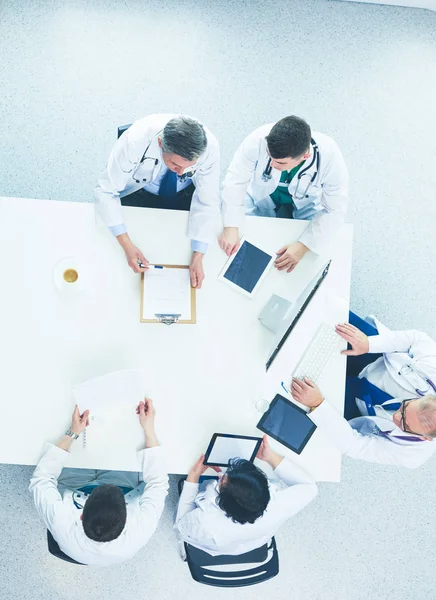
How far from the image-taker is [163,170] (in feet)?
6.20

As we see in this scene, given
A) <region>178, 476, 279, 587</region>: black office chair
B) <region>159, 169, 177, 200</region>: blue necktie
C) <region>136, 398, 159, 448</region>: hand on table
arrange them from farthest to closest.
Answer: <region>159, 169, 177, 200</region>: blue necktie
<region>178, 476, 279, 587</region>: black office chair
<region>136, 398, 159, 448</region>: hand on table

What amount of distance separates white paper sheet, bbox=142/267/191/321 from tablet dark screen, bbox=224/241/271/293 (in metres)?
0.16

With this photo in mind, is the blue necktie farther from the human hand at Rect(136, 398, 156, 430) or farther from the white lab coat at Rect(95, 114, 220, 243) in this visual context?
the human hand at Rect(136, 398, 156, 430)

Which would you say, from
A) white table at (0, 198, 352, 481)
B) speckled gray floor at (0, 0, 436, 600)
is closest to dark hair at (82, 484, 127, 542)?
white table at (0, 198, 352, 481)

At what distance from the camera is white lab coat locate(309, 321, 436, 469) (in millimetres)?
1840

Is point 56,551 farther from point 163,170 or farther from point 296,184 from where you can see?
point 296,184

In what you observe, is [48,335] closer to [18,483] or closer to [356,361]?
[18,483]

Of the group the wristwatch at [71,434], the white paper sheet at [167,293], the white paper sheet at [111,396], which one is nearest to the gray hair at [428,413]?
the white paper sheet at [167,293]

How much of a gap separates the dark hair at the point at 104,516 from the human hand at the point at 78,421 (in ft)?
0.72

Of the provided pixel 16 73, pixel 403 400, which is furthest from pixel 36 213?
pixel 403 400

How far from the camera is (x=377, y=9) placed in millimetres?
2650

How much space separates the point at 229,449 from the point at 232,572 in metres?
0.46

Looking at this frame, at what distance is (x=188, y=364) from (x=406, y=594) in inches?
67.5

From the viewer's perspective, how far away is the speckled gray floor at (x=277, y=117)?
230 centimetres
